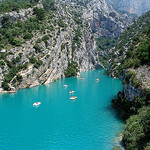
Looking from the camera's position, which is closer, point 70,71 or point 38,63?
point 38,63

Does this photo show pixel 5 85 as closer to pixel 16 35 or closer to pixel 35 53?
pixel 35 53

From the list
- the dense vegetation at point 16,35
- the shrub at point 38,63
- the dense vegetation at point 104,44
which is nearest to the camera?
the dense vegetation at point 16,35

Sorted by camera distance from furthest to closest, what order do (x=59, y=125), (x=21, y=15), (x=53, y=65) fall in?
(x=21, y=15) → (x=53, y=65) → (x=59, y=125)

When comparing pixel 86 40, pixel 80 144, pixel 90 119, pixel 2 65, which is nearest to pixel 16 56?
pixel 2 65

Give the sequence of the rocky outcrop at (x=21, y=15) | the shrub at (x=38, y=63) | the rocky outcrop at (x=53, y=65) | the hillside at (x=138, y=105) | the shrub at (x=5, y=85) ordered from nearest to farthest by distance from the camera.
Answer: the hillside at (x=138, y=105) → the shrub at (x=5, y=85) → the rocky outcrop at (x=53, y=65) → the shrub at (x=38, y=63) → the rocky outcrop at (x=21, y=15)

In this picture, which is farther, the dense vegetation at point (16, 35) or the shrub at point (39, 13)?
the shrub at point (39, 13)

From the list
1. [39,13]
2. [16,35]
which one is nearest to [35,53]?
[16,35]

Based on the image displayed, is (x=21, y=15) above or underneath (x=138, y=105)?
above

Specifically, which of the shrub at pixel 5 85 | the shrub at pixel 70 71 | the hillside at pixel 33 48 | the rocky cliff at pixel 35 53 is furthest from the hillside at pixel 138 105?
the shrub at pixel 70 71

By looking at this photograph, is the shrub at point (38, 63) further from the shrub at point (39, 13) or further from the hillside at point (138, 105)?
the hillside at point (138, 105)

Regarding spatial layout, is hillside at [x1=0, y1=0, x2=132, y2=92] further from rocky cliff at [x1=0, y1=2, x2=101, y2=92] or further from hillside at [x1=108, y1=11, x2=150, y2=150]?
hillside at [x1=108, y1=11, x2=150, y2=150]

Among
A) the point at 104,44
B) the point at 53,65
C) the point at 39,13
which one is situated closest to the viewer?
the point at 53,65
